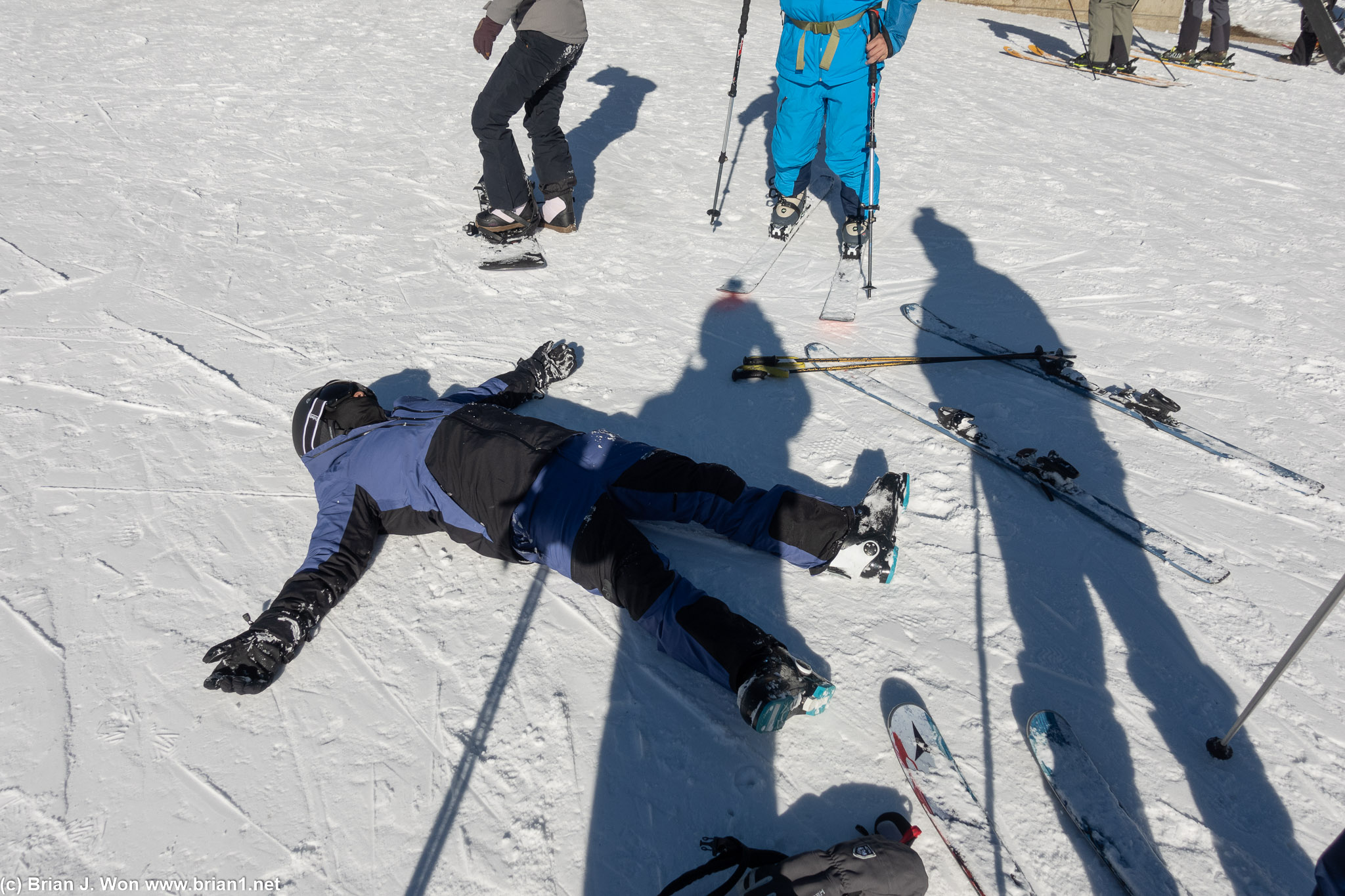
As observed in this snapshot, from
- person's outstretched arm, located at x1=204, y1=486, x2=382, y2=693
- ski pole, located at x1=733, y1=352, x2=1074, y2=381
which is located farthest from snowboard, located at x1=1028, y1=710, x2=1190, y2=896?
person's outstretched arm, located at x1=204, y1=486, x2=382, y2=693

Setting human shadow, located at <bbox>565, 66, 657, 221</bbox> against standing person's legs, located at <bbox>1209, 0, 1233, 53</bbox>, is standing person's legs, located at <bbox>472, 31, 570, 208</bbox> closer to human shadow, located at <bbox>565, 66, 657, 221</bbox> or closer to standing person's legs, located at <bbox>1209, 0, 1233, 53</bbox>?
human shadow, located at <bbox>565, 66, 657, 221</bbox>

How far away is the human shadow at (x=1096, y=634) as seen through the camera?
91.4 inches

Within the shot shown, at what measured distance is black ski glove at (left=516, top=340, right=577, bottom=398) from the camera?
13.3ft

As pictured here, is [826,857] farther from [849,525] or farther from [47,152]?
[47,152]

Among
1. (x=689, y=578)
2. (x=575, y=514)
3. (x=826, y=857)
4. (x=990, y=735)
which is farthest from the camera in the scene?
(x=689, y=578)

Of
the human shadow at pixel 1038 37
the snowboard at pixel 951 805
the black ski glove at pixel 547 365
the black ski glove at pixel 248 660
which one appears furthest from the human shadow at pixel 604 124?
the human shadow at pixel 1038 37

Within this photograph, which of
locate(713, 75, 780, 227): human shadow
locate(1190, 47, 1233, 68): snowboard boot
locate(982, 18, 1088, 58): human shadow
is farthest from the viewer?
locate(982, 18, 1088, 58): human shadow

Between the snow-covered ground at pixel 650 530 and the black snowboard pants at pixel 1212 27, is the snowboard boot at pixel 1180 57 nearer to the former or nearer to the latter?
the black snowboard pants at pixel 1212 27

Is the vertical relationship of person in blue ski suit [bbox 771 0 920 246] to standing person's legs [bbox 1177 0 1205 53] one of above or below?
below

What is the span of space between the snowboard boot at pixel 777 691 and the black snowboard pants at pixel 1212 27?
1288 centimetres

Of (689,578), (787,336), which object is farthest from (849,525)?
(787,336)

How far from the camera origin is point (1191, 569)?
3.12 m

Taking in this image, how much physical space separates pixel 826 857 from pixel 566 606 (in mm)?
1335

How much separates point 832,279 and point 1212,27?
10149 mm
